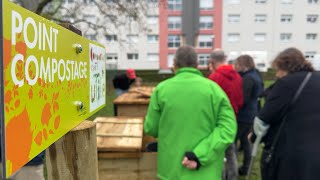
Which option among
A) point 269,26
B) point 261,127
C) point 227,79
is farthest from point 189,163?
point 269,26

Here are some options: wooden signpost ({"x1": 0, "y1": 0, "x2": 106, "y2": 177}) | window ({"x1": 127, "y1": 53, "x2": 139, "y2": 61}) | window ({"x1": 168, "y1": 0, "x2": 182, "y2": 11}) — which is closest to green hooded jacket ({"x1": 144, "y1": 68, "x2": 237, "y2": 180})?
wooden signpost ({"x1": 0, "y1": 0, "x2": 106, "y2": 177})

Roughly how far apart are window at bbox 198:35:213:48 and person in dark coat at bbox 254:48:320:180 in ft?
149

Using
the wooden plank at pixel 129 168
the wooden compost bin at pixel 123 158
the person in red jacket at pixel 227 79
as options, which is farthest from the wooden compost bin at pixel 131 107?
the wooden plank at pixel 129 168

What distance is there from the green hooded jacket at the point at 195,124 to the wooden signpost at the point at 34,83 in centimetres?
135

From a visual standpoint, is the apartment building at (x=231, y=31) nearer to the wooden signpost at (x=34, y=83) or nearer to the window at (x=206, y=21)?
the window at (x=206, y=21)

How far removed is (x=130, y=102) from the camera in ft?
17.8

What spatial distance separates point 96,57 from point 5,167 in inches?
34.5

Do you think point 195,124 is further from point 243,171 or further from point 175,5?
point 175,5

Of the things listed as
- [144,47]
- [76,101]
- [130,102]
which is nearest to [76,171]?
[76,101]

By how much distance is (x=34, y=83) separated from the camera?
863 millimetres

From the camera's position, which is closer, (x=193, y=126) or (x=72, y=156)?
(x=72, y=156)

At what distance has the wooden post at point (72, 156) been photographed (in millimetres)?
1349

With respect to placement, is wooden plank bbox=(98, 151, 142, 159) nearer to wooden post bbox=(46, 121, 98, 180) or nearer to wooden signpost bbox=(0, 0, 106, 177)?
wooden post bbox=(46, 121, 98, 180)

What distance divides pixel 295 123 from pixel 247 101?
2624mm
